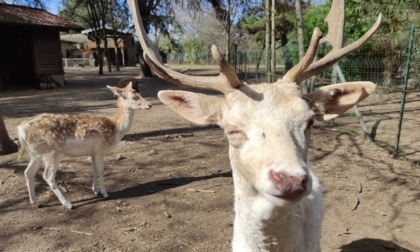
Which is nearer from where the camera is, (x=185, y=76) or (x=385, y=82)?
(x=185, y=76)

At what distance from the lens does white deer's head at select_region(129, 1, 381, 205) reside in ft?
5.84

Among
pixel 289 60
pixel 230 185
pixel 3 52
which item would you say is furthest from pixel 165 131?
pixel 3 52

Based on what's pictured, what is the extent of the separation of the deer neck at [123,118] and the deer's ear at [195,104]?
3.06 meters

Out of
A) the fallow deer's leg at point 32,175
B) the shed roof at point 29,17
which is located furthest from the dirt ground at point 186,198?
the shed roof at point 29,17

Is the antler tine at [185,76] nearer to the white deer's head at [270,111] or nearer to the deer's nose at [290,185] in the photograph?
the white deer's head at [270,111]

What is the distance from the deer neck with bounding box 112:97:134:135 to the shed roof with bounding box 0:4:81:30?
44.7 ft

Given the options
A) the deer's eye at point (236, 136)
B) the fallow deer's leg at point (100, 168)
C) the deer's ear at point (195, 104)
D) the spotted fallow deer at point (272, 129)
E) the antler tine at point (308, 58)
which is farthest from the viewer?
the fallow deer's leg at point (100, 168)

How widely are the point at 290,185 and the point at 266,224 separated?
0.57m

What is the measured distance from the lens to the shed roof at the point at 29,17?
16.4 meters

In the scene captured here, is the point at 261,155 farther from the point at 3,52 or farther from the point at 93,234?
the point at 3,52

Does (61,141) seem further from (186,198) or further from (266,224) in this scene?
(266,224)

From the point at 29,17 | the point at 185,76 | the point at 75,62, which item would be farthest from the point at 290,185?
the point at 75,62

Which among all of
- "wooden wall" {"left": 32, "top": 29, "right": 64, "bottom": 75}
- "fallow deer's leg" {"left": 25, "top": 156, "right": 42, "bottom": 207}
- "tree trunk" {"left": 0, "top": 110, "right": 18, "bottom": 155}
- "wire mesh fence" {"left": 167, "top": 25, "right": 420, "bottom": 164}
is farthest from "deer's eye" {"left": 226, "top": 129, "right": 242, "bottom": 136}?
"wooden wall" {"left": 32, "top": 29, "right": 64, "bottom": 75}

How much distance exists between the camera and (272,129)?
6.46 feet
